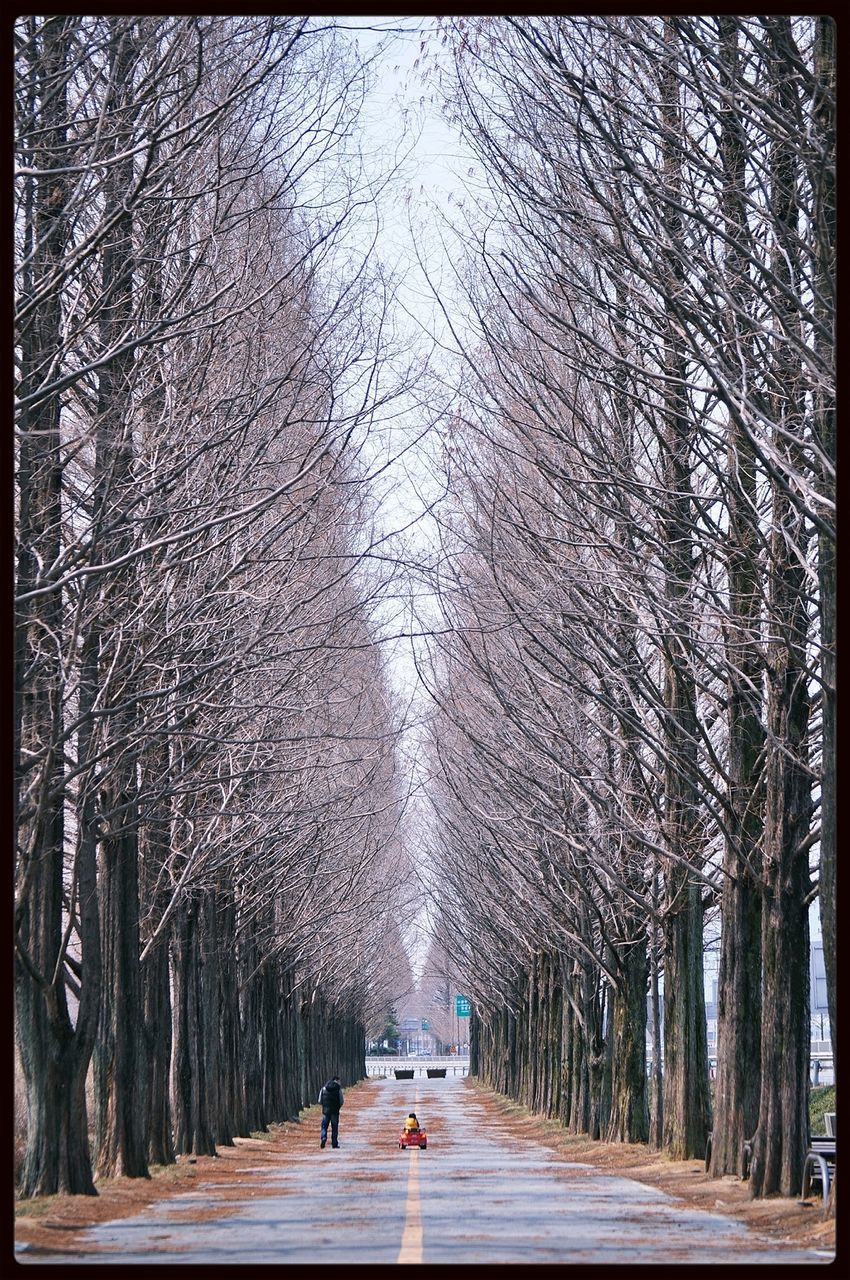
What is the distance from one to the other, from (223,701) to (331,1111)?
34.1 feet

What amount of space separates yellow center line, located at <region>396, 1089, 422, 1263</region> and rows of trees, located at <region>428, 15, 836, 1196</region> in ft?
10.8

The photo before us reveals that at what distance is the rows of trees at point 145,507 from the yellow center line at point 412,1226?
329 centimetres

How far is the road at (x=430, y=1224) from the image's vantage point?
39.6 ft

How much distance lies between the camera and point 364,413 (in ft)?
51.5

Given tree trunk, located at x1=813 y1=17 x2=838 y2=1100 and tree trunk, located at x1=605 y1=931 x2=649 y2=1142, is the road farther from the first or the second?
tree trunk, located at x1=605 y1=931 x2=649 y2=1142

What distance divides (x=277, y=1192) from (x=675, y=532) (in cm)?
852

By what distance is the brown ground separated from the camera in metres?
14.0

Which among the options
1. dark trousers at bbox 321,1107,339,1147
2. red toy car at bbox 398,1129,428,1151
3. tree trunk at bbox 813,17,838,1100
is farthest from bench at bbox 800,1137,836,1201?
dark trousers at bbox 321,1107,339,1147

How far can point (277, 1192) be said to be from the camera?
62.7 ft

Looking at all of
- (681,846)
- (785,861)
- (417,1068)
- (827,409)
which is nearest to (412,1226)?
(785,861)

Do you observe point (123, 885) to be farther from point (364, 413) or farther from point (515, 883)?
point (515, 883)

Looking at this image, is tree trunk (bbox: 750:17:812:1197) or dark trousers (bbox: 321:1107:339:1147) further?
dark trousers (bbox: 321:1107:339:1147)
